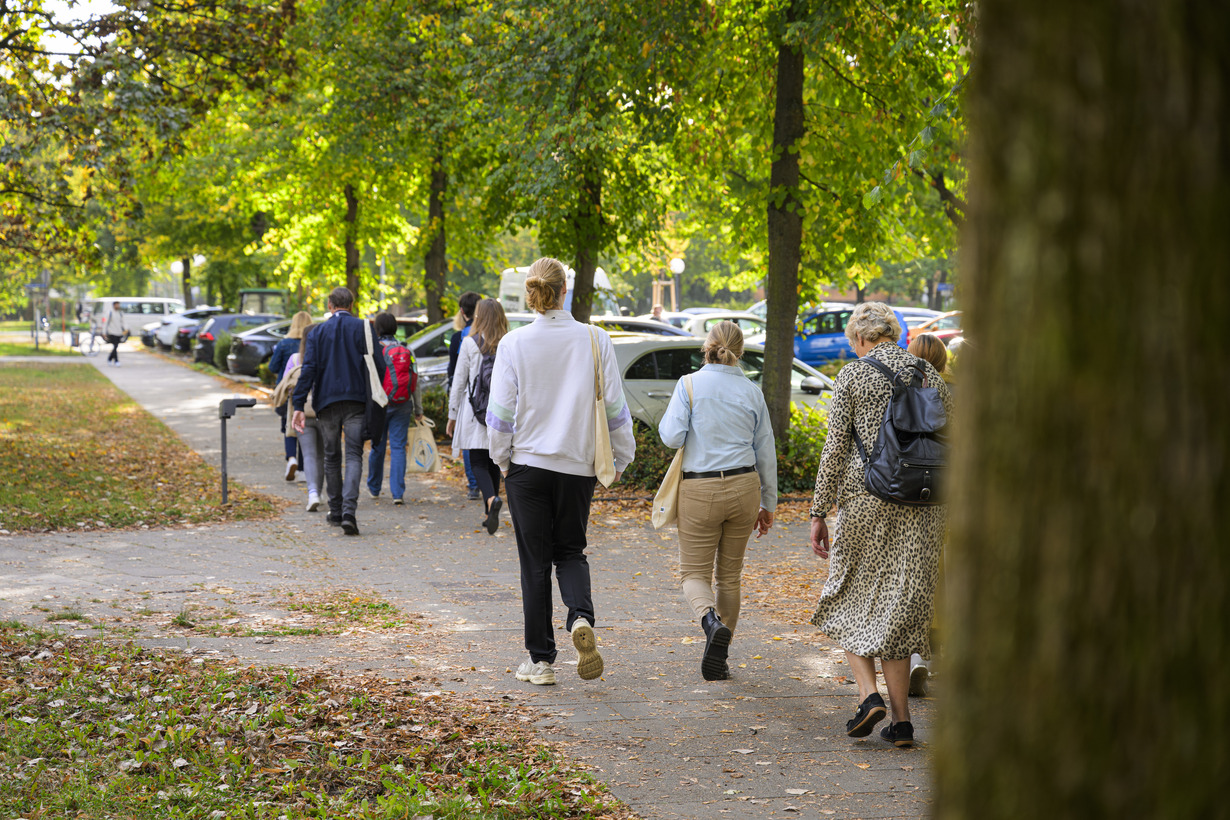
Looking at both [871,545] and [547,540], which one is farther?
[547,540]

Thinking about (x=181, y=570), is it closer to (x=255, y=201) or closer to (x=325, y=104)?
(x=325, y=104)

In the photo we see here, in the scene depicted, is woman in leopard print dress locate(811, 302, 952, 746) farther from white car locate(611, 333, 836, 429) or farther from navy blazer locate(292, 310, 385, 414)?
white car locate(611, 333, 836, 429)

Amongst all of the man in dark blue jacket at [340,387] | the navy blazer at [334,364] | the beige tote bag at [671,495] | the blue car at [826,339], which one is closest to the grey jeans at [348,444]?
the man in dark blue jacket at [340,387]

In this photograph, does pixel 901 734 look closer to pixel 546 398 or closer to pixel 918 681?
pixel 918 681

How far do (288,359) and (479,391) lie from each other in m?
3.44

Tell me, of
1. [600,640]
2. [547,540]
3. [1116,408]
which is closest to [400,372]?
[600,640]

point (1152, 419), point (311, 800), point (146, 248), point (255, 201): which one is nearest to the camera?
point (1152, 419)

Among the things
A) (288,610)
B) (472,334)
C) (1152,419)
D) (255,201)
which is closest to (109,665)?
(288,610)

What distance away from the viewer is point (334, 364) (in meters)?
9.85

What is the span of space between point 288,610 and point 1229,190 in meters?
6.62

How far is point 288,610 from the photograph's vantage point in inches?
283

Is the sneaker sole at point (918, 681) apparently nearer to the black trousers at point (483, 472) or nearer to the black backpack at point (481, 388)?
the black backpack at point (481, 388)

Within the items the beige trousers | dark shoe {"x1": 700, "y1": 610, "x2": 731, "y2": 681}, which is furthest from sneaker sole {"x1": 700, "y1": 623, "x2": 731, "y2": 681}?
the beige trousers

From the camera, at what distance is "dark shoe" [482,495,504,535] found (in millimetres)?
9750
